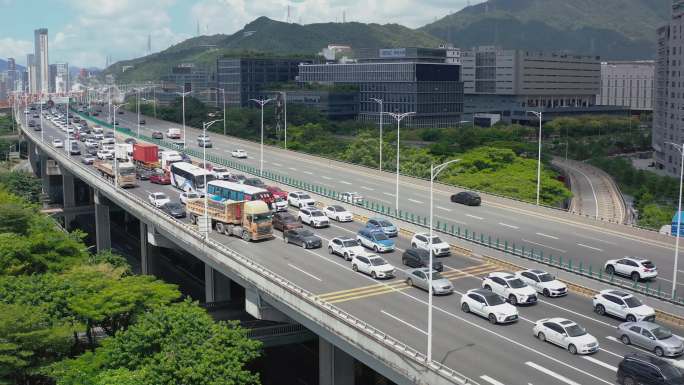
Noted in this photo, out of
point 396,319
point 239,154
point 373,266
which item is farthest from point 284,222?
point 239,154

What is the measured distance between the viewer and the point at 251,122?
17162 cm

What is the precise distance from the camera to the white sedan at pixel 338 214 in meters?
62.7

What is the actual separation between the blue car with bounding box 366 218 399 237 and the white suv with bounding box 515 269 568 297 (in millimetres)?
13941

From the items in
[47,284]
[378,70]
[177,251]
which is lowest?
[177,251]

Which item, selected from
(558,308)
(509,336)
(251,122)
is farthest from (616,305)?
(251,122)

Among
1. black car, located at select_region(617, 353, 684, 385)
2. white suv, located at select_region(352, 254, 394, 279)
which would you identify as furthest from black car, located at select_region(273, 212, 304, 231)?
black car, located at select_region(617, 353, 684, 385)

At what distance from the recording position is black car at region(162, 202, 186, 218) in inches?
2530

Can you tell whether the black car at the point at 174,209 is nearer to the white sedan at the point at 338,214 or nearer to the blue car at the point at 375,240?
the white sedan at the point at 338,214

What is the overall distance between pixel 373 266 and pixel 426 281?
4.19 m

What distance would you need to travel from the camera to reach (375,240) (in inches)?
2063

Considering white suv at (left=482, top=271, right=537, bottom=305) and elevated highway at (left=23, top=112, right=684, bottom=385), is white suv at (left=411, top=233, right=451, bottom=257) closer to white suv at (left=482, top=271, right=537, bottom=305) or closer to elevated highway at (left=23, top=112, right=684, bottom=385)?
elevated highway at (left=23, top=112, right=684, bottom=385)

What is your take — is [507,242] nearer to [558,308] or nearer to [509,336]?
[558,308]

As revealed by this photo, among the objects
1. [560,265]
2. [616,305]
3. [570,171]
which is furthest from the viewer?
[570,171]

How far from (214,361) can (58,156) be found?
80761 millimetres
